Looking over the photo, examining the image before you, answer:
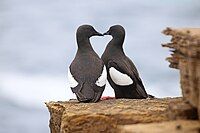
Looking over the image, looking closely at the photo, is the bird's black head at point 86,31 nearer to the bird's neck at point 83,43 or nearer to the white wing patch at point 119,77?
the bird's neck at point 83,43

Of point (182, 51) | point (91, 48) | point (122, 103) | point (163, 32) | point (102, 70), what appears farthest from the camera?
point (91, 48)

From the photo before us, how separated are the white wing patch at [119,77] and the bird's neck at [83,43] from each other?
41cm

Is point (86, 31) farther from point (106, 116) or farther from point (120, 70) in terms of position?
point (106, 116)

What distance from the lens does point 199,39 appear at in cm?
405

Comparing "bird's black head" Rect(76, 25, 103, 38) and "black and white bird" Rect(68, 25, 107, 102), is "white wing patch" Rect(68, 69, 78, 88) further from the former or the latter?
"bird's black head" Rect(76, 25, 103, 38)

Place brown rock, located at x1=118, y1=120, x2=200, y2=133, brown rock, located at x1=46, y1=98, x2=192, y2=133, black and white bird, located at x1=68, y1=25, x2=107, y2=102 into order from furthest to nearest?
black and white bird, located at x1=68, y1=25, x2=107, y2=102
brown rock, located at x1=46, y1=98, x2=192, y2=133
brown rock, located at x1=118, y1=120, x2=200, y2=133

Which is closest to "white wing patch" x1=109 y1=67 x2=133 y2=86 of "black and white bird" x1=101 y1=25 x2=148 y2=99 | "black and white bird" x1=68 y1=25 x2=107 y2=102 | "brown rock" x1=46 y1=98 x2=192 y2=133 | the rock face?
"black and white bird" x1=101 y1=25 x2=148 y2=99

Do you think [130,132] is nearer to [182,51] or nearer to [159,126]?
[159,126]

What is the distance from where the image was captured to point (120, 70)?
7938 millimetres

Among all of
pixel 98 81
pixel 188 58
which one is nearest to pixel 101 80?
pixel 98 81

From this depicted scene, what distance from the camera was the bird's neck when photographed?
785 centimetres

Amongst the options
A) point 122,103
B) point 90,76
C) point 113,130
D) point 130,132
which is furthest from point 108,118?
point 130,132

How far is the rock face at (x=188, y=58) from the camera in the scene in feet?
13.3

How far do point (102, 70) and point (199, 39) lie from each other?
11.1 ft
